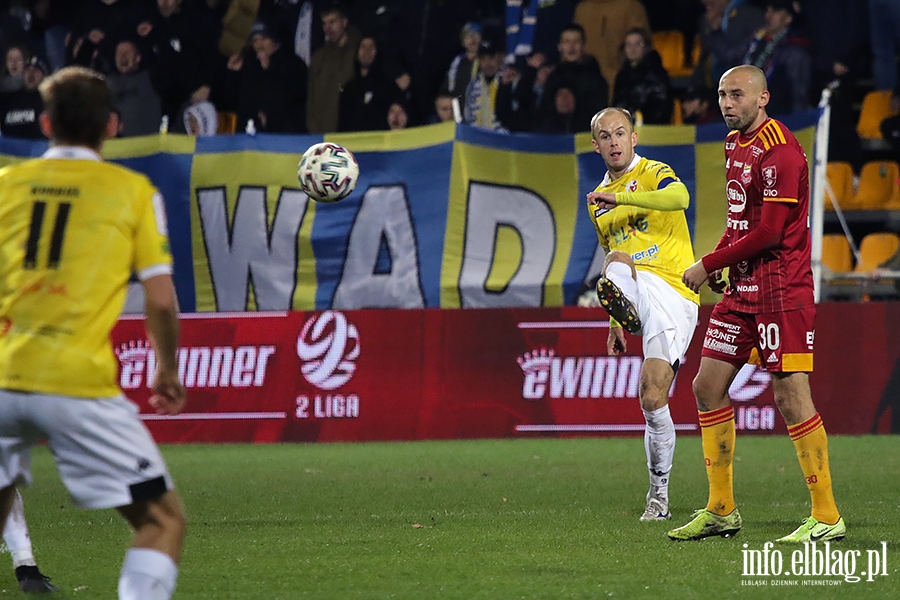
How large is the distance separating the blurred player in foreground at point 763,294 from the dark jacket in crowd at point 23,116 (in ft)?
35.8

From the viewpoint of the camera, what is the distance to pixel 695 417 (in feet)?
40.9

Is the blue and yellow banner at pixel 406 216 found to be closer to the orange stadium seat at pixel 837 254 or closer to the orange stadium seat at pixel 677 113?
the orange stadium seat at pixel 837 254

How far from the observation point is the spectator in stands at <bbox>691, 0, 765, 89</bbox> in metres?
15.4

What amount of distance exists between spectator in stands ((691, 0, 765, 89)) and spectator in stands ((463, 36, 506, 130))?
2346 millimetres

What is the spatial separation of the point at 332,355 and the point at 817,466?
22.5ft

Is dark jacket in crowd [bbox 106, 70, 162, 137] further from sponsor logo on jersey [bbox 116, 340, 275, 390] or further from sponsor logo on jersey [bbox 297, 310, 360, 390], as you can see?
sponsor logo on jersey [bbox 297, 310, 360, 390]

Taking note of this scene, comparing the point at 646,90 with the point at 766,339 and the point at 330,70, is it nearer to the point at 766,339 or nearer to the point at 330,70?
the point at 330,70

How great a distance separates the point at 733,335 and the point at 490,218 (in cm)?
620

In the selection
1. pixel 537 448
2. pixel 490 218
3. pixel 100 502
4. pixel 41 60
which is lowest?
pixel 537 448

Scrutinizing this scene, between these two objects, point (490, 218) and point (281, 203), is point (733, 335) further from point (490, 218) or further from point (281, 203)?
point (281, 203)

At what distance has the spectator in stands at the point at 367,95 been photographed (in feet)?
49.3

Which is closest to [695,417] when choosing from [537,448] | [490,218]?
[537,448]

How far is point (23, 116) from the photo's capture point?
15.9m

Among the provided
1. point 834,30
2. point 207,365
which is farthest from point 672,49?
point 207,365
